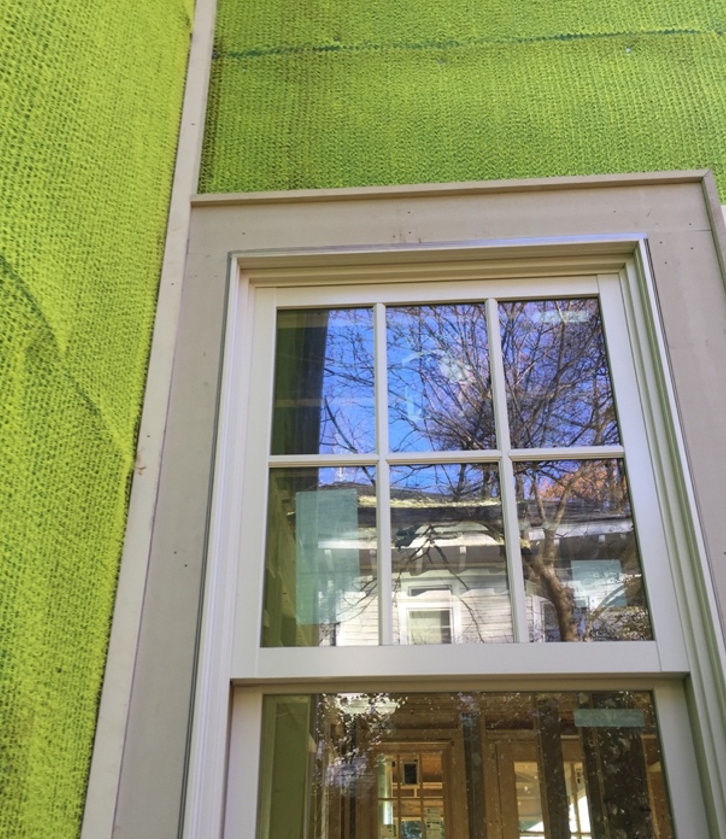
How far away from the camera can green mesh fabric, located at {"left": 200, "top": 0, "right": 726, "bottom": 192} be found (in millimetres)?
1903

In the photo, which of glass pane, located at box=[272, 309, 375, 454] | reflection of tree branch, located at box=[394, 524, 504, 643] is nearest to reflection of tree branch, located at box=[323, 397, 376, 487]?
glass pane, located at box=[272, 309, 375, 454]

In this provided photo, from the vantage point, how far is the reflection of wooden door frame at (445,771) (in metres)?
1.44

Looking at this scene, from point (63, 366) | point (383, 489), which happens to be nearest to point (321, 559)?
point (383, 489)

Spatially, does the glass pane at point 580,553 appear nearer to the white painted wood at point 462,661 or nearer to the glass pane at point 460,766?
the white painted wood at point 462,661

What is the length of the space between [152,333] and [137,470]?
328 mm

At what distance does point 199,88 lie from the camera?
201 cm

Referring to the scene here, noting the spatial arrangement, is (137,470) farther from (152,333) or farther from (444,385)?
(444,385)

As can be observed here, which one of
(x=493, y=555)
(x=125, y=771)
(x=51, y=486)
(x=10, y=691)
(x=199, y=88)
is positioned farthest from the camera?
(x=199, y=88)

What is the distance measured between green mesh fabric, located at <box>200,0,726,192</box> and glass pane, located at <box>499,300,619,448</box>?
0.36 metres

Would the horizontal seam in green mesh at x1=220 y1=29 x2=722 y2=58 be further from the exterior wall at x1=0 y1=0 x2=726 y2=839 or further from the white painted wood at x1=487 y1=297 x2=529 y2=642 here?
the white painted wood at x1=487 y1=297 x2=529 y2=642

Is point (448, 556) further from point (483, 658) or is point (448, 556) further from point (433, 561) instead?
point (483, 658)

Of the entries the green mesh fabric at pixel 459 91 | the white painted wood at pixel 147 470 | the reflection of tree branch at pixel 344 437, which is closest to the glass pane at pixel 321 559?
the reflection of tree branch at pixel 344 437

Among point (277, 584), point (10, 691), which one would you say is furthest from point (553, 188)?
point (10, 691)

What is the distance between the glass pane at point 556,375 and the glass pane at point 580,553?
75mm
